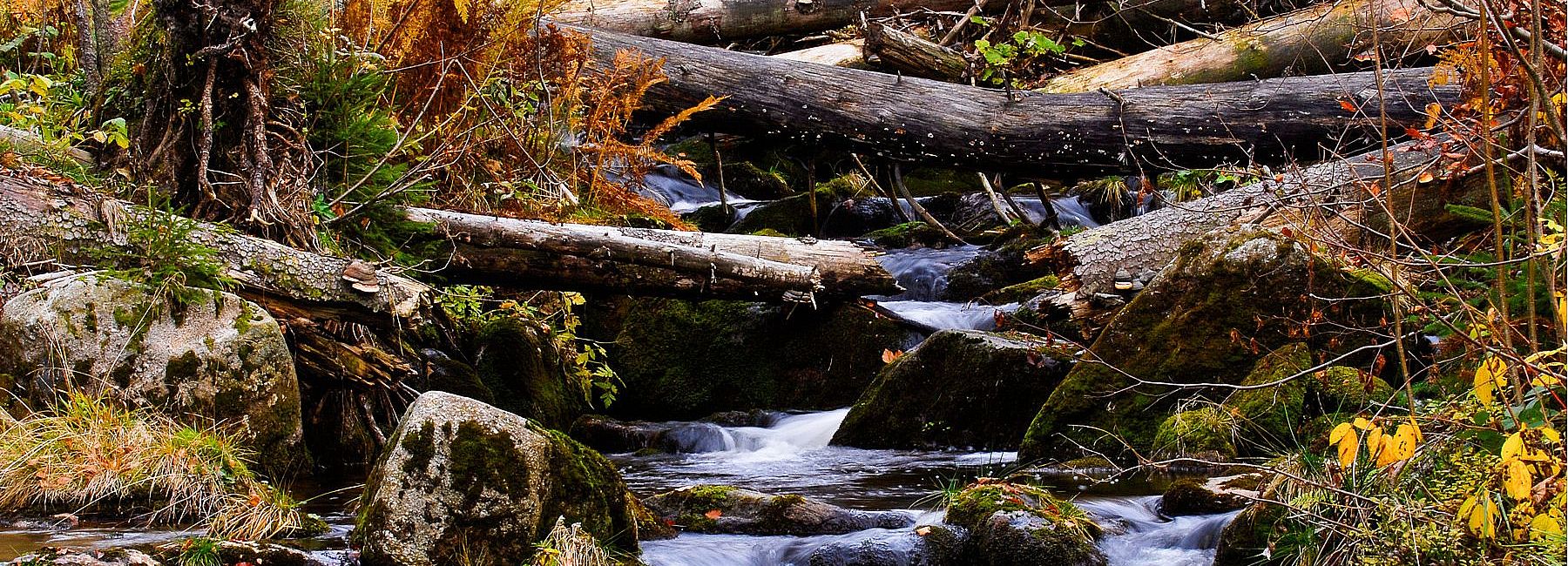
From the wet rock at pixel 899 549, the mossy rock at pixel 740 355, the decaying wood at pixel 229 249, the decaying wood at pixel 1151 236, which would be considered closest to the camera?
the wet rock at pixel 899 549

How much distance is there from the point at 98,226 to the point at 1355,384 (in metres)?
5.78

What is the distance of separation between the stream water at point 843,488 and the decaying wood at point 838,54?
478cm

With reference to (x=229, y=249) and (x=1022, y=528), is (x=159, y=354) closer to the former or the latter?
(x=229, y=249)

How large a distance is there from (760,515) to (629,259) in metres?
2.53

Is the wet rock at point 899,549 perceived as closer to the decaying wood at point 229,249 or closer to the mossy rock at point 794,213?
the decaying wood at point 229,249

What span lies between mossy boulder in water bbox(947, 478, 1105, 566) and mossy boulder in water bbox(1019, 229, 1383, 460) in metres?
1.39

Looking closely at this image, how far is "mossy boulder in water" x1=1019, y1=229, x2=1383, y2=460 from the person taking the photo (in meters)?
6.39

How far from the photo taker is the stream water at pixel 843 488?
4.79 m

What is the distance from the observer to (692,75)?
391 inches

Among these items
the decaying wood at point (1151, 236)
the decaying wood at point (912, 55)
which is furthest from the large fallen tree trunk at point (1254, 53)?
the decaying wood at point (1151, 236)

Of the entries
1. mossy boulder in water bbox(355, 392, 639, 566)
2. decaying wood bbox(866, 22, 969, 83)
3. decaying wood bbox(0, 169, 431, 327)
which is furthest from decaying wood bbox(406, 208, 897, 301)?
decaying wood bbox(866, 22, 969, 83)

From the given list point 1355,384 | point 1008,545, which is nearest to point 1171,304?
point 1355,384

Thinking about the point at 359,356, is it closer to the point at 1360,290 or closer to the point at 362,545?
the point at 362,545

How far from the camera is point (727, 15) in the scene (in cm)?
1262
